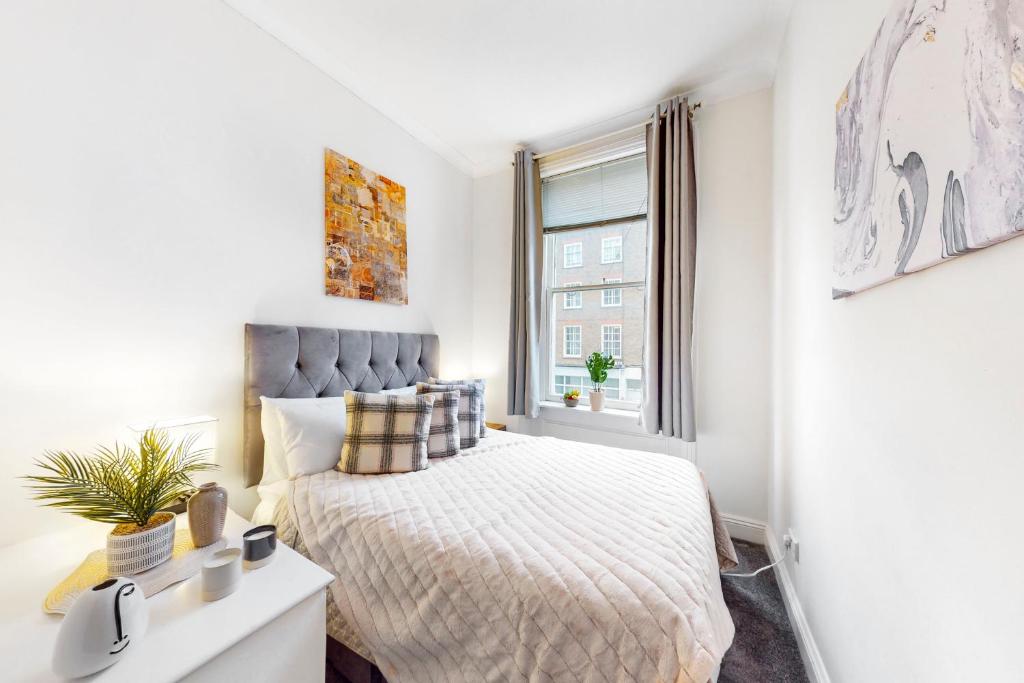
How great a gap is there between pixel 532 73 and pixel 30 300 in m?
2.51

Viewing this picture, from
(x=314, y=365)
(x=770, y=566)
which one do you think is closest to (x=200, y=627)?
(x=314, y=365)

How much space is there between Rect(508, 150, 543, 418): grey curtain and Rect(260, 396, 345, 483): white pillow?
4.96 ft

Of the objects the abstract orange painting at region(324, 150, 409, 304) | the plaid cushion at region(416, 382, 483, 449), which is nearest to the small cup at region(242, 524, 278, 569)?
the plaid cushion at region(416, 382, 483, 449)

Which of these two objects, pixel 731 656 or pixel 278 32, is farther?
pixel 278 32

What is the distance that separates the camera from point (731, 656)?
1.45 metres

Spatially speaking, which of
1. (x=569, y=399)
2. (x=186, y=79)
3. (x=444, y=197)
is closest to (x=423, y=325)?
(x=444, y=197)

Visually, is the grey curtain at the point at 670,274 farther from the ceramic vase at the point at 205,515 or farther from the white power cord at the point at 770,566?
the ceramic vase at the point at 205,515

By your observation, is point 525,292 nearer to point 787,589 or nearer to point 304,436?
point 304,436

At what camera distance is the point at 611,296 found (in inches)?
117

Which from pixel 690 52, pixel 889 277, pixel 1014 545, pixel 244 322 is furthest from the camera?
pixel 690 52

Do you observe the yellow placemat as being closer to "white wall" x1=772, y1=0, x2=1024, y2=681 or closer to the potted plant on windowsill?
"white wall" x1=772, y1=0, x2=1024, y2=681

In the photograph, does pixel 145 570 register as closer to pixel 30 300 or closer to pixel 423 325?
pixel 30 300

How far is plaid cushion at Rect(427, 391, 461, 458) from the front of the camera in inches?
75.0

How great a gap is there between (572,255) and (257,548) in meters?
2.77
